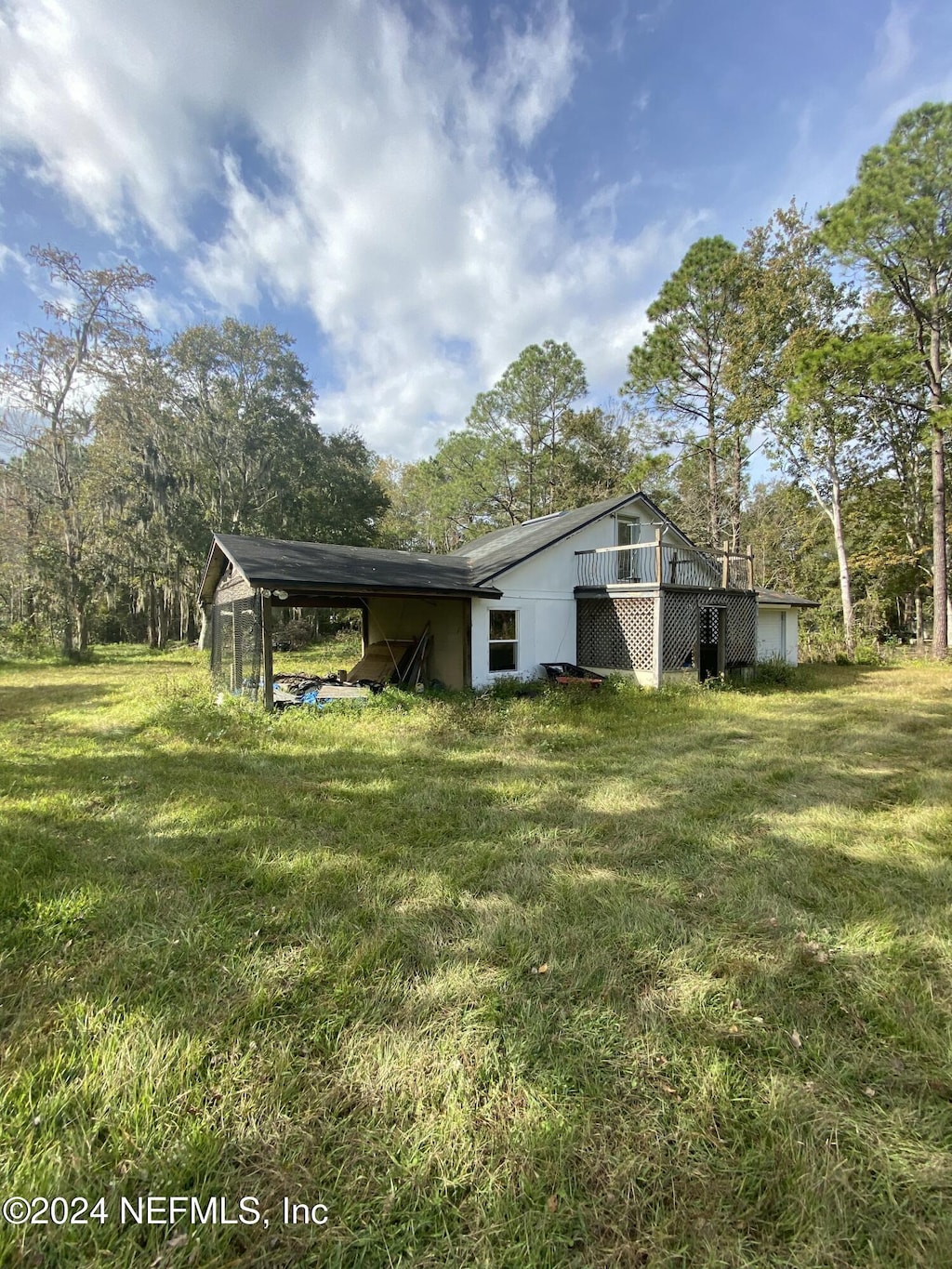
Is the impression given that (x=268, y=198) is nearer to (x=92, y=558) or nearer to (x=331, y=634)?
(x=92, y=558)

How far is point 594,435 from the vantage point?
2522 centimetres

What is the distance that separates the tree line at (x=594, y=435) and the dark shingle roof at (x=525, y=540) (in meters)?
3.24

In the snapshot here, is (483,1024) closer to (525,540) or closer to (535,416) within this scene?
(525,540)

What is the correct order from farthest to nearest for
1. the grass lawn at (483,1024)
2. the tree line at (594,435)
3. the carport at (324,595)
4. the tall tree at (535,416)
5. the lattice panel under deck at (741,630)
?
1. the tall tree at (535,416)
2. the tree line at (594,435)
3. the lattice panel under deck at (741,630)
4. the carport at (324,595)
5. the grass lawn at (483,1024)

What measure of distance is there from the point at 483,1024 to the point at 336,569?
874 centimetres

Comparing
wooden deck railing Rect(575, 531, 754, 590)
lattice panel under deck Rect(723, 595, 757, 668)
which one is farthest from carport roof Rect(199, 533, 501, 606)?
lattice panel under deck Rect(723, 595, 757, 668)

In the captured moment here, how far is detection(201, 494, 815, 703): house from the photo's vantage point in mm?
10320


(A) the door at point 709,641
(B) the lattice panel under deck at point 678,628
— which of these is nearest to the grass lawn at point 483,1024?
(B) the lattice panel under deck at point 678,628

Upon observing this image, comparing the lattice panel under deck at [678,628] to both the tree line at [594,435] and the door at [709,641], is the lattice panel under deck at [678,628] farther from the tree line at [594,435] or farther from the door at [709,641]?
the tree line at [594,435]

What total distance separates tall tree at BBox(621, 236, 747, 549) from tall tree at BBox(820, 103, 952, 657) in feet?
12.0

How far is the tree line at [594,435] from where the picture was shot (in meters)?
17.3

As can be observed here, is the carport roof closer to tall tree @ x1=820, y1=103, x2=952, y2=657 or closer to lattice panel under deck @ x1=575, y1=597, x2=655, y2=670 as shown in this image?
lattice panel under deck @ x1=575, y1=597, x2=655, y2=670

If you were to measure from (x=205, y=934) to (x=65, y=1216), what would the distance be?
1.30 m

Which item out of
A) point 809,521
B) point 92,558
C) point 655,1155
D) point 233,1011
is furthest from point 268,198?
point 809,521
